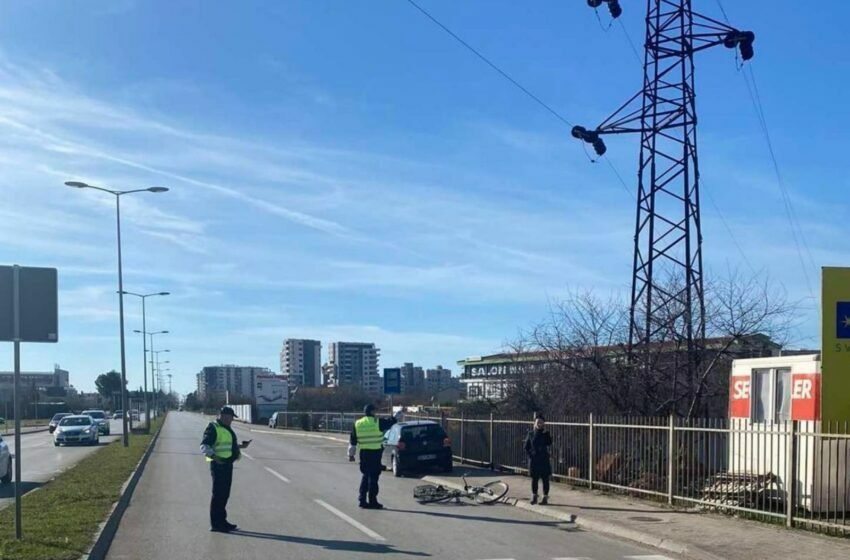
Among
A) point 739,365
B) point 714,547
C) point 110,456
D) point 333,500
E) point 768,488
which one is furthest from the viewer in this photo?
point 110,456

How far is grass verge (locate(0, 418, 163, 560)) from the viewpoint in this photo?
1010 centimetres

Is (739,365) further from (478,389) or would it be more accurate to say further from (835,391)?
(478,389)

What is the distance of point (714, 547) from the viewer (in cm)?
1088

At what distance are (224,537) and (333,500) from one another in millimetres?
4933

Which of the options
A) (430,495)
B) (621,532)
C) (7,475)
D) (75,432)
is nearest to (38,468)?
(7,475)

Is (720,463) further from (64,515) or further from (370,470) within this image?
(64,515)

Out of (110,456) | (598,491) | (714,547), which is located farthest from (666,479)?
(110,456)

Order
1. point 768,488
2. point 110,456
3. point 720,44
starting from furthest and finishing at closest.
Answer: point 110,456
point 720,44
point 768,488

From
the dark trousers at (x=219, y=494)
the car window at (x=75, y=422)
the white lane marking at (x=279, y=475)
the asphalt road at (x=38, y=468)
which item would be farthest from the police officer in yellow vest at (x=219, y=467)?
the car window at (x=75, y=422)

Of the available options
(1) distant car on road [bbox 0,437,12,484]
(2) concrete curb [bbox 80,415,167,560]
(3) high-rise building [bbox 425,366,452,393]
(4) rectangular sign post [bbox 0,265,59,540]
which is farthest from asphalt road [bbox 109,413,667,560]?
(3) high-rise building [bbox 425,366,452,393]

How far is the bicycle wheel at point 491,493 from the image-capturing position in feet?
54.4

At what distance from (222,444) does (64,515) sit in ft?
8.94

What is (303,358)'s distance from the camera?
7382 inches

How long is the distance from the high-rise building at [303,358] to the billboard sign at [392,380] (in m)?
153
